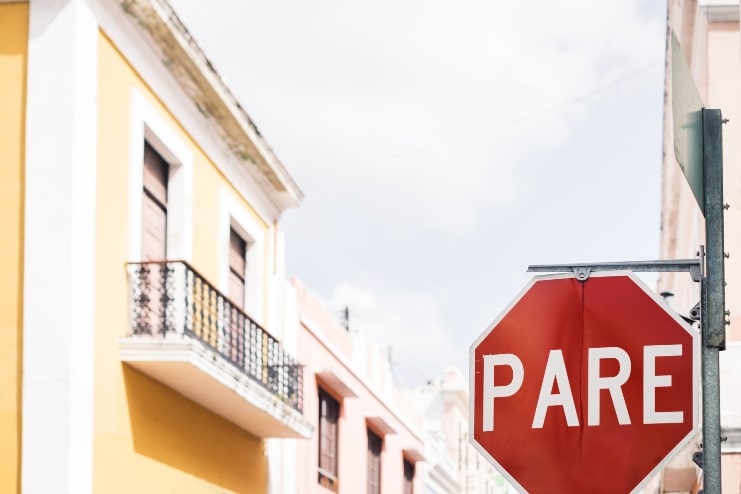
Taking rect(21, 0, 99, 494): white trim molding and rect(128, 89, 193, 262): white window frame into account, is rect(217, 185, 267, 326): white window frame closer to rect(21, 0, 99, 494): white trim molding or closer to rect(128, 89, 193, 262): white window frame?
rect(128, 89, 193, 262): white window frame

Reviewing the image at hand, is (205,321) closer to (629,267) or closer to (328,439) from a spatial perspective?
(328,439)

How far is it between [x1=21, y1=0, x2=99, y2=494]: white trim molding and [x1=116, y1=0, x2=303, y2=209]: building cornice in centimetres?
90

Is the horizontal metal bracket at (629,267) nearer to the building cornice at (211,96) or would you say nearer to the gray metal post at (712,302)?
the gray metal post at (712,302)

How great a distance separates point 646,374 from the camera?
3.81 meters

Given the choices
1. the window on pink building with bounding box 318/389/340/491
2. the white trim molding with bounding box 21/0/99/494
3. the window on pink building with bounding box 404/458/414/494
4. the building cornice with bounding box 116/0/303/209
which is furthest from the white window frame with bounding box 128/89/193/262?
the window on pink building with bounding box 404/458/414/494

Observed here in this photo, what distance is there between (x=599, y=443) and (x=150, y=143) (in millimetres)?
9426

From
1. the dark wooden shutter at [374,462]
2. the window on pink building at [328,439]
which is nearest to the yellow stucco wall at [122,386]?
the window on pink building at [328,439]

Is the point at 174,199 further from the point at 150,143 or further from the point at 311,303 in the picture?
the point at 311,303

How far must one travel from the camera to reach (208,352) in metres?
12.1

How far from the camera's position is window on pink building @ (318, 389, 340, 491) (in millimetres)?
18953

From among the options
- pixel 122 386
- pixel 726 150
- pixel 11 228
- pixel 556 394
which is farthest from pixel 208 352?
pixel 556 394

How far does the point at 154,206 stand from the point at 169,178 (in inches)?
18.8

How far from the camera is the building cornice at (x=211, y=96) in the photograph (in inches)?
471

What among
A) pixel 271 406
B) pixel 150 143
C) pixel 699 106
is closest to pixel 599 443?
pixel 699 106
